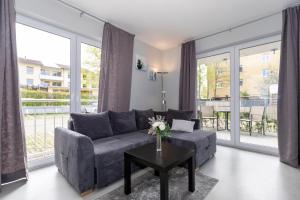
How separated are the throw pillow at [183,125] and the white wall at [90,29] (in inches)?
47.6

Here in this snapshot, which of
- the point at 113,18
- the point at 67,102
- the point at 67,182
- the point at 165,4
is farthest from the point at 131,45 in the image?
the point at 67,182

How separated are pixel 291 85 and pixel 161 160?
2586 mm

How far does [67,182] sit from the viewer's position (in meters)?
2.04

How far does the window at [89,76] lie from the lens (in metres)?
3.02

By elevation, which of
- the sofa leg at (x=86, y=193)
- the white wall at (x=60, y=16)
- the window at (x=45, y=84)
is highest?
the white wall at (x=60, y=16)

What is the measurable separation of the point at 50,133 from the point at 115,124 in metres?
1.35

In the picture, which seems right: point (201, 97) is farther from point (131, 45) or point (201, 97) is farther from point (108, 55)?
point (108, 55)

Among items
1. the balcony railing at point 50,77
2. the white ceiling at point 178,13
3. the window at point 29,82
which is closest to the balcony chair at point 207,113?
the white ceiling at point 178,13

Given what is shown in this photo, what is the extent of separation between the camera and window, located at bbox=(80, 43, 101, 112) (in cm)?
302

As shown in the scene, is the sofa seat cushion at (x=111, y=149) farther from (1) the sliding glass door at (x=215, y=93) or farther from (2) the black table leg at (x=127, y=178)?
(1) the sliding glass door at (x=215, y=93)

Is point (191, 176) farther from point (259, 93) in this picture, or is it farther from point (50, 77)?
point (50, 77)

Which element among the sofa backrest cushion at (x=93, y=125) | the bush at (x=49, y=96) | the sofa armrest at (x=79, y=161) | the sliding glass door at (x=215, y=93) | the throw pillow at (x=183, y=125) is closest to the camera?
the sofa armrest at (x=79, y=161)

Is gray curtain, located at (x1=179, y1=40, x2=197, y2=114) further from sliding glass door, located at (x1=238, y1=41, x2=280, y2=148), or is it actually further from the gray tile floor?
the gray tile floor

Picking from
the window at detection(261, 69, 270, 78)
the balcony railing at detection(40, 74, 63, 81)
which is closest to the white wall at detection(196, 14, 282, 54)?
the window at detection(261, 69, 270, 78)
